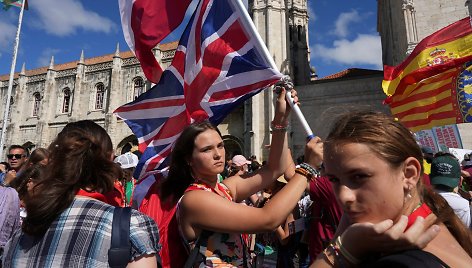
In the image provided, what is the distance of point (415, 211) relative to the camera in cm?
104

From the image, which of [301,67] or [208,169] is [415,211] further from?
[301,67]

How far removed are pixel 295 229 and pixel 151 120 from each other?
6.52ft

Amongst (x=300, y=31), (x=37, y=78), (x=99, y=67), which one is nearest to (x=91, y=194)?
(x=300, y=31)

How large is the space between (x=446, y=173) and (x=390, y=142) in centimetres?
280

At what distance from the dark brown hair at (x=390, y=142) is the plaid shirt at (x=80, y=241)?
91 cm

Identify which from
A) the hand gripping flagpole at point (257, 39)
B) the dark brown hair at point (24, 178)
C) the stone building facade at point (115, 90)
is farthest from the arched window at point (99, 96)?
the hand gripping flagpole at point (257, 39)

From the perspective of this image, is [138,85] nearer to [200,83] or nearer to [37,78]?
[37,78]

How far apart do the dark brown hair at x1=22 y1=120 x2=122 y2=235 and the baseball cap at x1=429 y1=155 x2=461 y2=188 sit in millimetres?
3135

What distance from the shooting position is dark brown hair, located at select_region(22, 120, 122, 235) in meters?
1.48

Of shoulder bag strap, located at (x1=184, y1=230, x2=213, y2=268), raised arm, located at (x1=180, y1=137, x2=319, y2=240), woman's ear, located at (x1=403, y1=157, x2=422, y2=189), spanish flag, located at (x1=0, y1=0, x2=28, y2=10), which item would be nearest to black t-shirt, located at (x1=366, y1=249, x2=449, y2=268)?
woman's ear, located at (x1=403, y1=157, x2=422, y2=189)

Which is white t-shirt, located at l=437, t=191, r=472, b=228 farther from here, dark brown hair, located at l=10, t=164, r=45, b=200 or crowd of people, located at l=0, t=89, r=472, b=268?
dark brown hair, located at l=10, t=164, r=45, b=200

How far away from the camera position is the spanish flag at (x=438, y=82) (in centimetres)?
604

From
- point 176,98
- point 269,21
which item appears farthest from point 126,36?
point 269,21

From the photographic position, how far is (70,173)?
1565 millimetres
